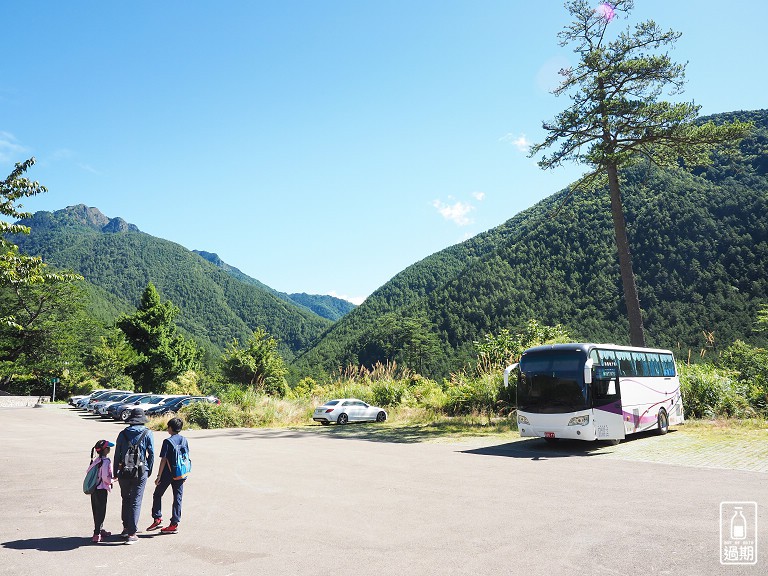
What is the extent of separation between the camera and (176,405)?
26094 mm

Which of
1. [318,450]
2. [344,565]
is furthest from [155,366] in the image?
[344,565]

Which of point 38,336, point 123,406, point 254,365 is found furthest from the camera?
point 38,336

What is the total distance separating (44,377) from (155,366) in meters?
11.1

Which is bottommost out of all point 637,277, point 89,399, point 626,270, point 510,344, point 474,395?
point 89,399

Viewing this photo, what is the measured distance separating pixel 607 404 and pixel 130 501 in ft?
40.2

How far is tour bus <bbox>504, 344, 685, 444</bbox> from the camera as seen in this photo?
13797 mm

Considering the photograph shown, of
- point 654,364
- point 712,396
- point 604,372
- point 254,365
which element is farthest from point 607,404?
point 254,365

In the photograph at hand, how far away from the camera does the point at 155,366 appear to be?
57625 millimetres

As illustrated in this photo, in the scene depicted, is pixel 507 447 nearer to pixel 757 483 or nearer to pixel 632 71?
pixel 757 483

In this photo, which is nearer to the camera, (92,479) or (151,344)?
(92,479)

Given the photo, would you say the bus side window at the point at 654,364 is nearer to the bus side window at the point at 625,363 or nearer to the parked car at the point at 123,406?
the bus side window at the point at 625,363

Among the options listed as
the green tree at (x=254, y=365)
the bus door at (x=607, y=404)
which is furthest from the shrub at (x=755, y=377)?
the green tree at (x=254, y=365)

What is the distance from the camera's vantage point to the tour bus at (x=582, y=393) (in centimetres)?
1380

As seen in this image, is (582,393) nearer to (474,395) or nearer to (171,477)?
(474,395)
